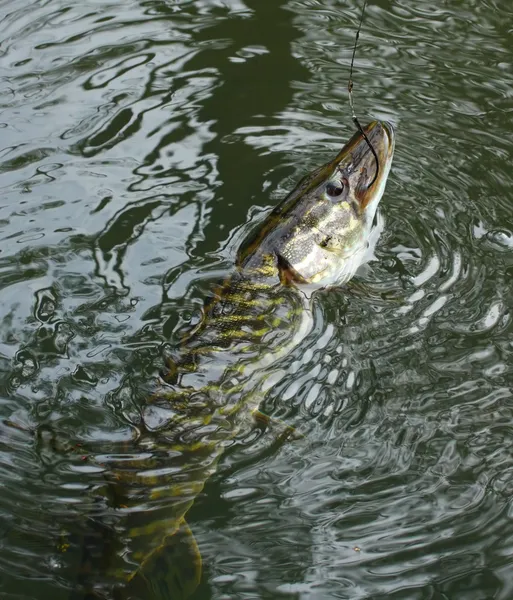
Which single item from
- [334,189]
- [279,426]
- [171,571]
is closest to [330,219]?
[334,189]

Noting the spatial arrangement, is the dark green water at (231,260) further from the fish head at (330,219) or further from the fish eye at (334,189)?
the fish eye at (334,189)

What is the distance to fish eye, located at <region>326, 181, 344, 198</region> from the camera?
3.67 meters

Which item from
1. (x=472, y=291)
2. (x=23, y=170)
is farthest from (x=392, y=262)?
(x=23, y=170)

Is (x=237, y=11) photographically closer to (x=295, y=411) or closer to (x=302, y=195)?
(x=302, y=195)

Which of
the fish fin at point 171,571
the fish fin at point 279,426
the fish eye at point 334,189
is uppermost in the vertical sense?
the fish eye at point 334,189

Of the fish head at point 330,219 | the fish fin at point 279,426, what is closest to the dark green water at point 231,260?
the fish fin at point 279,426

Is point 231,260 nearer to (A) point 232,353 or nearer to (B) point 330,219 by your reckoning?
(B) point 330,219

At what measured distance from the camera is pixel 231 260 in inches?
151

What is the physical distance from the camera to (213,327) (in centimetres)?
329

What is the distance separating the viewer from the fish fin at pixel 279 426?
125 inches

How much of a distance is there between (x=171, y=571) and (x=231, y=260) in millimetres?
1495

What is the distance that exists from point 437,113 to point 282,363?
2.19m

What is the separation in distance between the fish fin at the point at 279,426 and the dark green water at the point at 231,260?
0.13ft

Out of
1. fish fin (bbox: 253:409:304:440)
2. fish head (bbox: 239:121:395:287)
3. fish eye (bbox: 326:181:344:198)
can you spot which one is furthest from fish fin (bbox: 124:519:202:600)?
fish eye (bbox: 326:181:344:198)
